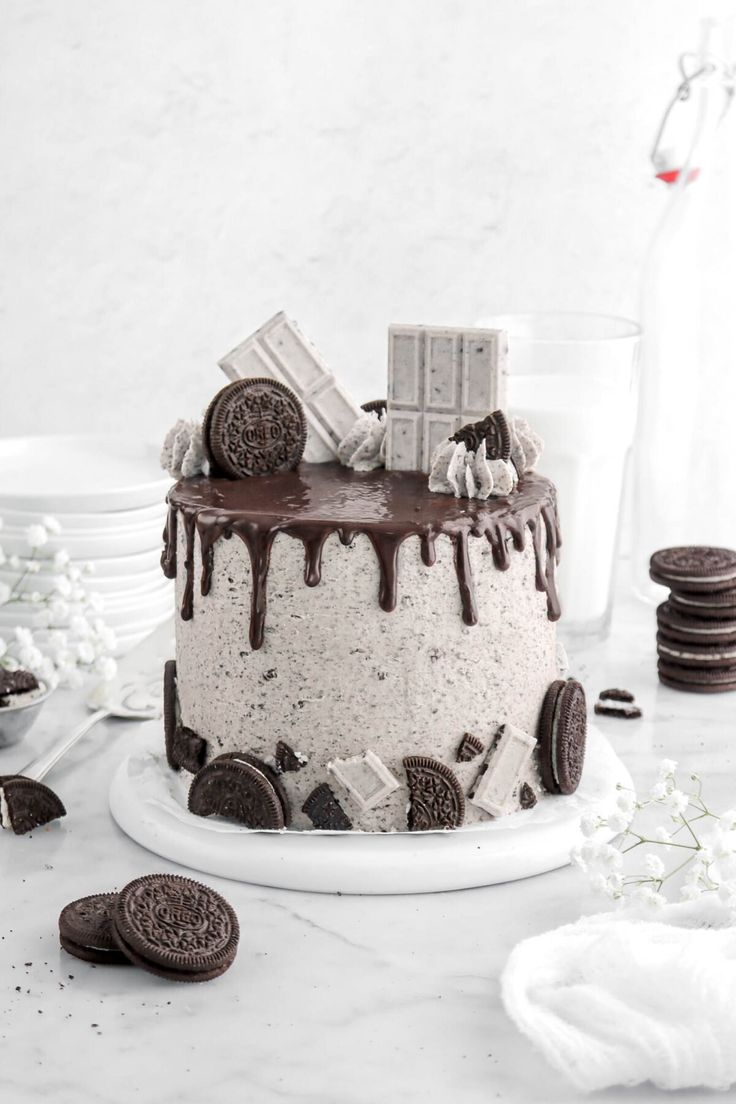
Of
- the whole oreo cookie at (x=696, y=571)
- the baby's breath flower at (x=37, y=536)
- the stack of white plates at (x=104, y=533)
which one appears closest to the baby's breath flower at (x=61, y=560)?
the baby's breath flower at (x=37, y=536)

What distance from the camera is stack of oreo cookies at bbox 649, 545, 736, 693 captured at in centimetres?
236

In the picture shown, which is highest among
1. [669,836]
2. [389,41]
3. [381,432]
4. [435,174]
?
[389,41]

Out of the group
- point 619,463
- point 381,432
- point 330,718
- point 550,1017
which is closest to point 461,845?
point 330,718

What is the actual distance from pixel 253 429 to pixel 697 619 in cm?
85

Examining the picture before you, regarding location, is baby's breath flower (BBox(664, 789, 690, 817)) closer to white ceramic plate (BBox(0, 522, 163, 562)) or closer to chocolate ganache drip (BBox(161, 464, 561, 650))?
chocolate ganache drip (BBox(161, 464, 561, 650))

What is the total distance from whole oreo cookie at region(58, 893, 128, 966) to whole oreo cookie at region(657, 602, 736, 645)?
3.76 feet

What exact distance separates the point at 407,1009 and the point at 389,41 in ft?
7.74

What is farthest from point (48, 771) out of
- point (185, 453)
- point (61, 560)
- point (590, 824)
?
point (590, 824)

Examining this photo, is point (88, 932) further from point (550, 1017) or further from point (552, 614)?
point (552, 614)

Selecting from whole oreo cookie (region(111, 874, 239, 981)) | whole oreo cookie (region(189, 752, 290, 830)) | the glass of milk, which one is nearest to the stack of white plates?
the glass of milk

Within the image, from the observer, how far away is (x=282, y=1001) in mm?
1503

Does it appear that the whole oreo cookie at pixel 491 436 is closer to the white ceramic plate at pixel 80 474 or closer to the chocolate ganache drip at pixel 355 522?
the chocolate ganache drip at pixel 355 522

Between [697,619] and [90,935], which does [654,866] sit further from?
[697,619]

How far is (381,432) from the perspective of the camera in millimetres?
2035
